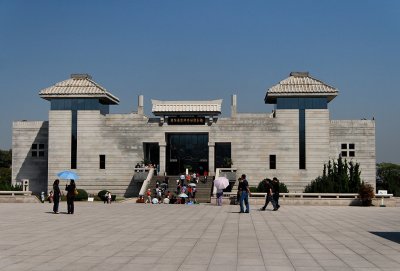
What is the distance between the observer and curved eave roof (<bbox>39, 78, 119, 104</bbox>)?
60.4 m

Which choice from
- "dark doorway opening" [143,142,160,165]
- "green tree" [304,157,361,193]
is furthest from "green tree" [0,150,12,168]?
"green tree" [304,157,361,193]

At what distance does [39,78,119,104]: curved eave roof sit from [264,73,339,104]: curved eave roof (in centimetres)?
1833

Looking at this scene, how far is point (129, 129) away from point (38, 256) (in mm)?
47718

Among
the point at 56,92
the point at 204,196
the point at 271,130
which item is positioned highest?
the point at 56,92

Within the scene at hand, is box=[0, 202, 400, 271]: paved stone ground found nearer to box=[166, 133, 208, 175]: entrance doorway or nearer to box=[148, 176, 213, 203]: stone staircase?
box=[148, 176, 213, 203]: stone staircase

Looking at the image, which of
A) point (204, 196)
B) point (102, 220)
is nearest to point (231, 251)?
point (102, 220)

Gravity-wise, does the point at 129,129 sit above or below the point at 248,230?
above

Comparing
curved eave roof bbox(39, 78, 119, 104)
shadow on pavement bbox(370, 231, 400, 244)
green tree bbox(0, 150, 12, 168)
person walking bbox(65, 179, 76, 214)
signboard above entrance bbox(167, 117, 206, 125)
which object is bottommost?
shadow on pavement bbox(370, 231, 400, 244)

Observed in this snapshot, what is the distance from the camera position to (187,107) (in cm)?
5941

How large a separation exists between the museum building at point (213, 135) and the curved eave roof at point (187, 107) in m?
0.11

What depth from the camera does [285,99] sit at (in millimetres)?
59688

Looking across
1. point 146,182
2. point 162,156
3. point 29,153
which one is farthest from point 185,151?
point 29,153

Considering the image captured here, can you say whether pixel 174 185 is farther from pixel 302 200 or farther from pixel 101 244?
pixel 101 244

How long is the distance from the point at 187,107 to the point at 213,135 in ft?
13.8
